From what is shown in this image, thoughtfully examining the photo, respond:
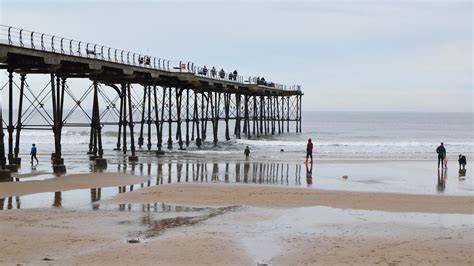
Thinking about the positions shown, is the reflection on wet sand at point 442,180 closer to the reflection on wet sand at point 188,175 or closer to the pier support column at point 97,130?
the reflection on wet sand at point 188,175

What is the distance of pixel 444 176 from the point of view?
23.7 metres

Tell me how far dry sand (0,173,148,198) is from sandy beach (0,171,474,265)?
20cm

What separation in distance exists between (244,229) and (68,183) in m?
9.10

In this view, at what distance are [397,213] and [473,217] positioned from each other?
1.65 m

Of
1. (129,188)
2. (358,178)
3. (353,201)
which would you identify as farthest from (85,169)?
(353,201)

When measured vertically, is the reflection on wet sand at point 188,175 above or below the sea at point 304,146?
below

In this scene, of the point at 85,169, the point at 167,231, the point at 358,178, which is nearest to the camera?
the point at 167,231

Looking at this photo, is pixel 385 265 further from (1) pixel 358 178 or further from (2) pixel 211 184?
(1) pixel 358 178

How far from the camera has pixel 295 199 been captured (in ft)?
53.3

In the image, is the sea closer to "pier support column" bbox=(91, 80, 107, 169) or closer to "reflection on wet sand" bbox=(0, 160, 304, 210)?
"reflection on wet sand" bbox=(0, 160, 304, 210)

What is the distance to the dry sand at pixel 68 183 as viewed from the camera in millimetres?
17297

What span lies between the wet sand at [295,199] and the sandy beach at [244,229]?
0.03 metres

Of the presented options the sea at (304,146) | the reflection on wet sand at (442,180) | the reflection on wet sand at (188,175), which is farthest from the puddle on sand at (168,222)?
the sea at (304,146)

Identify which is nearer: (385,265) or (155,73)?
(385,265)
